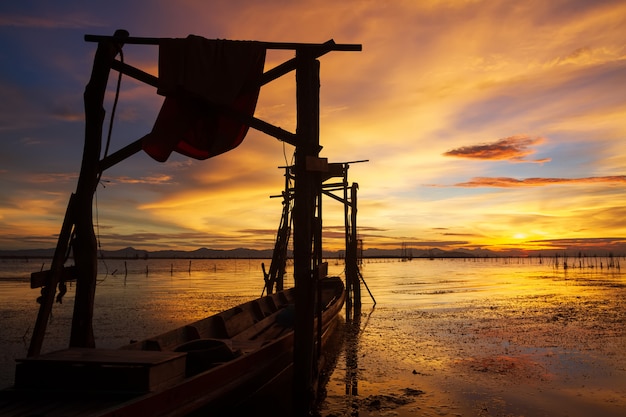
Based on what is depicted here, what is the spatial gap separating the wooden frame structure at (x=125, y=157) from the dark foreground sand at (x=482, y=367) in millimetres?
1974

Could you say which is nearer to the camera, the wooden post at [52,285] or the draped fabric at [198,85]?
the wooden post at [52,285]

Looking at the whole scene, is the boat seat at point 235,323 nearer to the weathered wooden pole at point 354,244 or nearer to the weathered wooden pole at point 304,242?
the weathered wooden pole at point 304,242

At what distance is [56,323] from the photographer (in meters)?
20.6

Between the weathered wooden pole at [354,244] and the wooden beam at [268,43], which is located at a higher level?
the wooden beam at [268,43]

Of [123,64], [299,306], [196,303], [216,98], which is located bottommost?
[196,303]

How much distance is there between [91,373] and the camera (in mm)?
6000

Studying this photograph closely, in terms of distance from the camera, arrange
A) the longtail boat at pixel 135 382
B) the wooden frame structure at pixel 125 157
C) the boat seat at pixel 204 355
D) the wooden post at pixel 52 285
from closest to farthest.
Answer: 1. the longtail boat at pixel 135 382
2. the wooden post at pixel 52 285
3. the boat seat at pixel 204 355
4. the wooden frame structure at pixel 125 157

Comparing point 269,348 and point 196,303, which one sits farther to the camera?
point 196,303

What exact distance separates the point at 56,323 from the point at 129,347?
1494 centimetres

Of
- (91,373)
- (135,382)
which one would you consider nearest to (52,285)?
(91,373)

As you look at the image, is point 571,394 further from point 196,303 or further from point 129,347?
point 196,303

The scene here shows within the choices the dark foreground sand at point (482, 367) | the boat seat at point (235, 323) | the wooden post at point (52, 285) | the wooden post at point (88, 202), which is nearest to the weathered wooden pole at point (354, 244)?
the dark foreground sand at point (482, 367)

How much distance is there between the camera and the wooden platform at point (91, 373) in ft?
19.3

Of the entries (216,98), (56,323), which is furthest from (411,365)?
(56,323)
